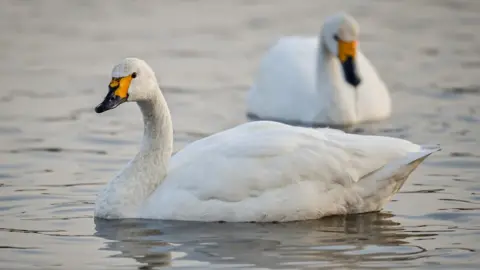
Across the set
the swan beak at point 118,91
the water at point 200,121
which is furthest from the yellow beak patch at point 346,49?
the swan beak at point 118,91

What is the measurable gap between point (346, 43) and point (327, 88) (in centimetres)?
57

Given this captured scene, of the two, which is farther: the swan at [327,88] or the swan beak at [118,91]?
the swan at [327,88]

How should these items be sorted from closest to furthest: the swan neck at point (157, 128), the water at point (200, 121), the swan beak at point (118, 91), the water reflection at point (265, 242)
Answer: the water reflection at point (265, 242) < the water at point (200, 121) < the swan beak at point (118, 91) < the swan neck at point (157, 128)

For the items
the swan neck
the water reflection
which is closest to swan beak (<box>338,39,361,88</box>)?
the water reflection

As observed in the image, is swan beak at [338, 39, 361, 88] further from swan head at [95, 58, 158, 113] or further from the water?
swan head at [95, 58, 158, 113]

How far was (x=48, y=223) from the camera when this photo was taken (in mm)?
10586

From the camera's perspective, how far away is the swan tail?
35.5ft

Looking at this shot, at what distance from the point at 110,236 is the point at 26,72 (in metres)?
7.94

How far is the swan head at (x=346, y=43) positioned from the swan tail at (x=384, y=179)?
4708mm

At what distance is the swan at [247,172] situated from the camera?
10445 millimetres

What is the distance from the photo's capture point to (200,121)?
49.5 ft

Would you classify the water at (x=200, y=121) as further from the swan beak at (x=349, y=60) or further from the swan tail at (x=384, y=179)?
the swan beak at (x=349, y=60)

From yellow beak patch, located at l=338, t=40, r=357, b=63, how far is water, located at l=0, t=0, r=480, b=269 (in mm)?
893

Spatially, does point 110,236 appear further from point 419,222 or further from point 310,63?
point 310,63
